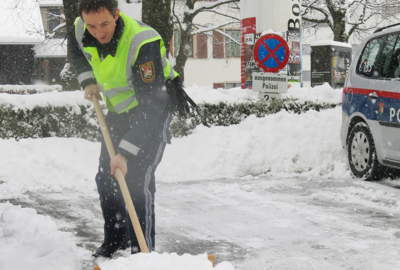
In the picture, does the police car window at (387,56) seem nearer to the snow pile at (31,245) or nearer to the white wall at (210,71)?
the snow pile at (31,245)

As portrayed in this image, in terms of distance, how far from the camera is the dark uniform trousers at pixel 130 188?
358cm

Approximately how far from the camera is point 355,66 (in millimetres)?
7633

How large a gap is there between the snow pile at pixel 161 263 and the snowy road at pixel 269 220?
3.94ft

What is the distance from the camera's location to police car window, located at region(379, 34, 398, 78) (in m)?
6.98

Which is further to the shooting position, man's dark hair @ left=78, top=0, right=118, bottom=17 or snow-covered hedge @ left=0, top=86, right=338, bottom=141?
snow-covered hedge @ left=0, top=86, right=338, bottom=141

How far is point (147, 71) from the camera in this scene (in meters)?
3.37

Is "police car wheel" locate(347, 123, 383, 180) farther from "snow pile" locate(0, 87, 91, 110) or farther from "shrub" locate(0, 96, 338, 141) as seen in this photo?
"snow pile" locate(0, 87, 91, 110)

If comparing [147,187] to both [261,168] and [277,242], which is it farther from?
[261,168]

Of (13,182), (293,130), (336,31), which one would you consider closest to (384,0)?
(336,31)

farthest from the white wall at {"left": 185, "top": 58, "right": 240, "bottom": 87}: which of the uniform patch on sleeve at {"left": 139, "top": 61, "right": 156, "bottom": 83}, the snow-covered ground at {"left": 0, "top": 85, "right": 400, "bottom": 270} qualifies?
the uniform patch on sleeve at {"left": 139, "top": 61, "right": 156, "bottom": 83}

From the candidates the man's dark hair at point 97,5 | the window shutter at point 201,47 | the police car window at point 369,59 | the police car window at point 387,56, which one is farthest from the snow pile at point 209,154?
the window shutter at point 201,47

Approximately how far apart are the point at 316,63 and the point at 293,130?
801 cm

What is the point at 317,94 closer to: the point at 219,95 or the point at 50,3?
the point at 219,95

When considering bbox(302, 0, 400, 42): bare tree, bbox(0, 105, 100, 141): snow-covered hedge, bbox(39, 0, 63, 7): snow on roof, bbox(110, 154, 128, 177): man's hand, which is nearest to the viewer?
bbox(110, 154, 128, 177): man's hand
